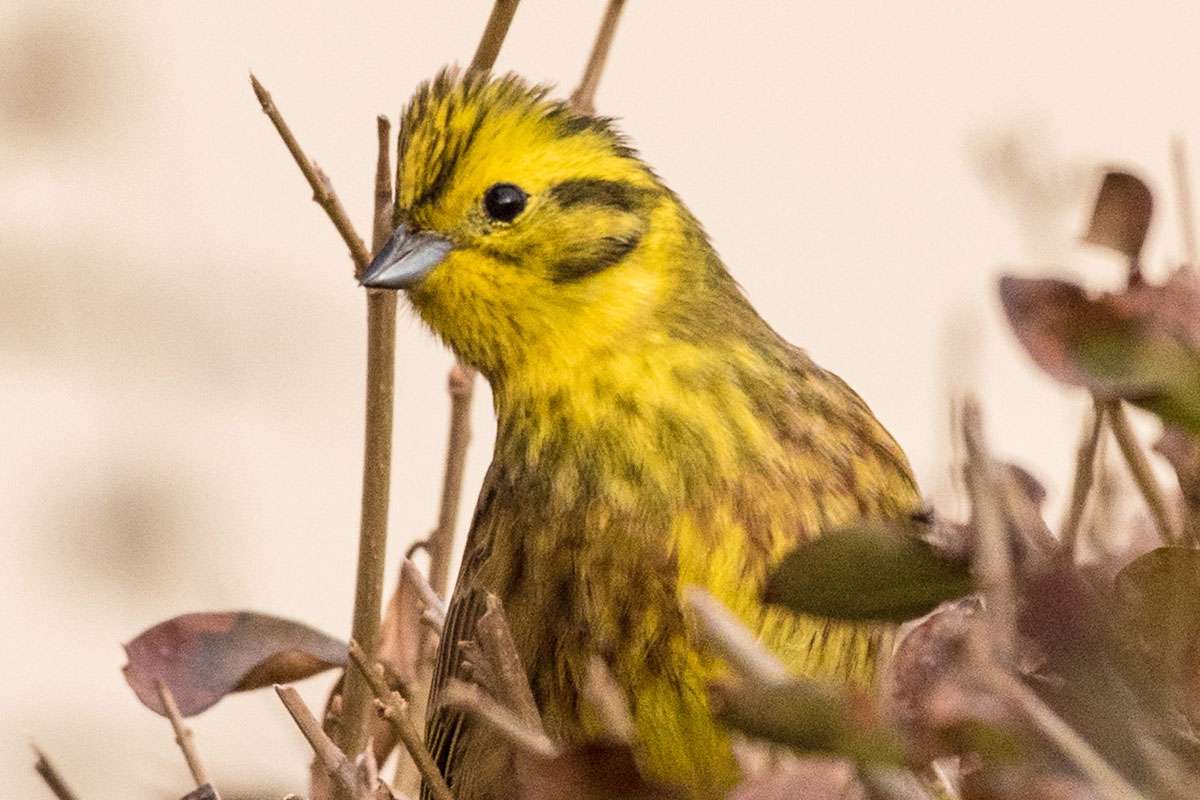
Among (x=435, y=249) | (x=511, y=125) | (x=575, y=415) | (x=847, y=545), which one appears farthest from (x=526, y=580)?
(x=847, y=545)

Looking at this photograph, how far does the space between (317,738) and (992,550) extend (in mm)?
584

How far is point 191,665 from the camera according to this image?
1.31 meters

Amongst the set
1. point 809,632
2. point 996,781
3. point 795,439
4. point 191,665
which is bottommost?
point 191,665

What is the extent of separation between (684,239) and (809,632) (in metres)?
0.61

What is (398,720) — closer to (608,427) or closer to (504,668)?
(504,668)

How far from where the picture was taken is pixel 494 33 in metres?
1.51

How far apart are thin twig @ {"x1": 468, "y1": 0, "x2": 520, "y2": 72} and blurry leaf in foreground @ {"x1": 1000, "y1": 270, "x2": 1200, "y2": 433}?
0.93m

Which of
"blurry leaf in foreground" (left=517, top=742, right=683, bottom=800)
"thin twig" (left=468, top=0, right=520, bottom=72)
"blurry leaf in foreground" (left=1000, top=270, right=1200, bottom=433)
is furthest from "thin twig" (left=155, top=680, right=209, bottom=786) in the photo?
"blurry leaf in foreground" (left=1000, top=270, right=1200, bottom=433)

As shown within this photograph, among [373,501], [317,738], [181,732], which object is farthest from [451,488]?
[317,738]

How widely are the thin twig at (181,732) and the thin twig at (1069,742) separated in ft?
2.70

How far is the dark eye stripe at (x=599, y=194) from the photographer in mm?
1965

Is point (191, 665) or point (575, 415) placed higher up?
point (575, 415)

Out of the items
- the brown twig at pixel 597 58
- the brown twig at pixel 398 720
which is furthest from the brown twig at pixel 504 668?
the brown twig at pixel 597 58

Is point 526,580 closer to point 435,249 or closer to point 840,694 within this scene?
point 435,249
